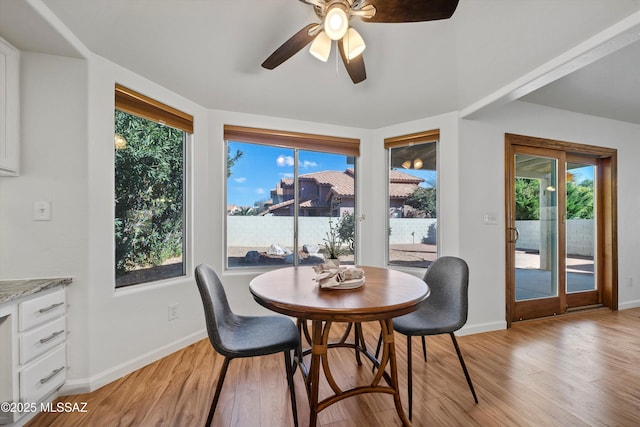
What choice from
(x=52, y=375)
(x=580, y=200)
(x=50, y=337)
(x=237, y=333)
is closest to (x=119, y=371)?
(x=52, y=375)

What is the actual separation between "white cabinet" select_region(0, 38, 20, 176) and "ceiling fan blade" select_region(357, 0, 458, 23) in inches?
82.6

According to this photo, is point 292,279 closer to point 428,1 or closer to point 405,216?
point 428,1

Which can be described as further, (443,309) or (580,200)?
(580,200)

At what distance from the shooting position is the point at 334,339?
2.71 metres

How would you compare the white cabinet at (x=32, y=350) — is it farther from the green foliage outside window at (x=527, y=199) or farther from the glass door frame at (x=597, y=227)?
the green foliage outside window at (x=527, y=199)

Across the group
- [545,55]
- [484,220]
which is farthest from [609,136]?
[545,55]

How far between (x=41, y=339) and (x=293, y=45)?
2245mm

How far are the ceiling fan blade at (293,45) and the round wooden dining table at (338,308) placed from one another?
1.34m

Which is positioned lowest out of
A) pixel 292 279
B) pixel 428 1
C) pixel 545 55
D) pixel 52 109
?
pixel 292 279

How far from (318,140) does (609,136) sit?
12.4 ft

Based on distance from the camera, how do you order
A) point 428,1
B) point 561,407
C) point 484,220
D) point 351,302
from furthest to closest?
point 484,220, point 561,407, point 351,302, point 428,1

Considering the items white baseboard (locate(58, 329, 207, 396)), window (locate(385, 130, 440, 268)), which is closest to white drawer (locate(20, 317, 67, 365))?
white baseboard (locate(58, 329, 207, 396))

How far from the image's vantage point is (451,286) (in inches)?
79.0

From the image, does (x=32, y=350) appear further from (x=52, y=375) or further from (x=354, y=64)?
(x=354, y=64)
